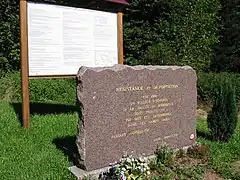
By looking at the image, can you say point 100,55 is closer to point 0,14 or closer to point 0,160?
point 0,160

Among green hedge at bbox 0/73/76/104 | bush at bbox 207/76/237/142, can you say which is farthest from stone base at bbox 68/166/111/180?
green hedge at bbox 0/73/76/104

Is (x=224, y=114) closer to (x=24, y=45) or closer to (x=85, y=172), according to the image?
(x=85, y=172)

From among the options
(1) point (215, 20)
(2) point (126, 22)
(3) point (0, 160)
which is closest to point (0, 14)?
(2) point (126, 22)

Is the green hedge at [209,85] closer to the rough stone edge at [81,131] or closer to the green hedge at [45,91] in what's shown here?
the green hedge at [45,91]

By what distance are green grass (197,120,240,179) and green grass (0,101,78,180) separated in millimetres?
2309

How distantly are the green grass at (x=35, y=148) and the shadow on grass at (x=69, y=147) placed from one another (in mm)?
63

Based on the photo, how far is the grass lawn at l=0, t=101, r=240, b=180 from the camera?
523cm

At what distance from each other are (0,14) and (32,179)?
535 inches

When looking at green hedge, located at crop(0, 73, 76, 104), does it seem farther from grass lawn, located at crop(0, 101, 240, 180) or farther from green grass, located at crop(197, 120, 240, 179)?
green grass, located at crop(197, 120, 240, 179)

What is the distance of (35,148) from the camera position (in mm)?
6109

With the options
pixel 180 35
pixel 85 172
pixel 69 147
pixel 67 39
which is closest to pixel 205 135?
pixel 69 147

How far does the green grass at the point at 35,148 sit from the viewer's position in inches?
204

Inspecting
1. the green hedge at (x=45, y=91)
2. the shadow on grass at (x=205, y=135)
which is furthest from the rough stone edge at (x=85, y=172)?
→ the green hedge at (x=45, y=91)

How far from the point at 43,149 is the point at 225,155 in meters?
3.00
